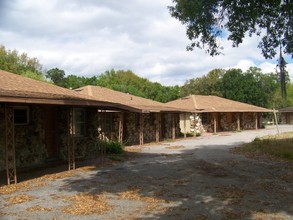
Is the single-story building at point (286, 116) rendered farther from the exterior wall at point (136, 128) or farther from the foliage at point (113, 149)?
the foliage at point (113, 149)

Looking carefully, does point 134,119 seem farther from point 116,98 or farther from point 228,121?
point 228,121

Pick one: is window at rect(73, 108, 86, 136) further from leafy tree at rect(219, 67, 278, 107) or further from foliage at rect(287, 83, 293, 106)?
foliage at rect(287, 83, 293, 106)

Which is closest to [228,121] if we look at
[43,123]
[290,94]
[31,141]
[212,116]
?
[212,116]

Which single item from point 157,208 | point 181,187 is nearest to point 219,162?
point 181,187

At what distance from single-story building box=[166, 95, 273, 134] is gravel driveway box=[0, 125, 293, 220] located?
71.9 ft

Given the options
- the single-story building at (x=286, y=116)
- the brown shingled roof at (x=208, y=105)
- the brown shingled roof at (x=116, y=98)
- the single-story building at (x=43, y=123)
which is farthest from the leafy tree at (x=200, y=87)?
the single-story building at (x=43, y=123)

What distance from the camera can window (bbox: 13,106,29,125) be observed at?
A: 44.2 ft

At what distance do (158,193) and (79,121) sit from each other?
884 cm

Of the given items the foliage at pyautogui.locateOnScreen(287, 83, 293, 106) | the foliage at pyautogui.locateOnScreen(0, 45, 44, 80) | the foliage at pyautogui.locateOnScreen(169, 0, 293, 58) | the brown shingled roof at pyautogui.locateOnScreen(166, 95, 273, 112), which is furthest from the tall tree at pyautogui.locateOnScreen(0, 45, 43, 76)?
the foliage at pyautogui.locateOnScreen(287, 83, 293, 106)

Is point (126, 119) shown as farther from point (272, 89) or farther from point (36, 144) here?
point (272, 89)

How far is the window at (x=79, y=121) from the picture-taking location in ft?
55.0

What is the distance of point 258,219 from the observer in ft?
21.9

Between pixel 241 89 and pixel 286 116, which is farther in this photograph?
pixel 286 116

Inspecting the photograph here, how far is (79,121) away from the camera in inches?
672
